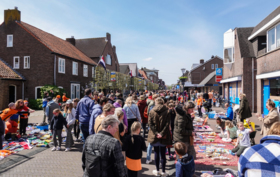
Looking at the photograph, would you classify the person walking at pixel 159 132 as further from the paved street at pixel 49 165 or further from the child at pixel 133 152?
the child at pixel 133 152

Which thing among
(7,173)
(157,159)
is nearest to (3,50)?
(7,173)

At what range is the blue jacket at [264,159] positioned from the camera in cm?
170

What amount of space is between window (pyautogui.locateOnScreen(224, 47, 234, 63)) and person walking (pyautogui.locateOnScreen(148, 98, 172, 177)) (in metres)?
18.3

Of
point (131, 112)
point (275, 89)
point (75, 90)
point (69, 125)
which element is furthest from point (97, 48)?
point (131, 112)

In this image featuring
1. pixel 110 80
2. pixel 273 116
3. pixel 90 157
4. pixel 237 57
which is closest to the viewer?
pixel 90 157

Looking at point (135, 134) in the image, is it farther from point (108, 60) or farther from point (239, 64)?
point (108, 60)

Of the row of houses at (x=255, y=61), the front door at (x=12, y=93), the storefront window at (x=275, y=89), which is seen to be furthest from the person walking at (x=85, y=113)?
the front door at (x=12, y=93)

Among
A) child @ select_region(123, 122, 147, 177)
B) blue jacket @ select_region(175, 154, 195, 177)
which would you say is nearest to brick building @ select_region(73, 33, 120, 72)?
child @ select_region(123, 122, 147, 177)

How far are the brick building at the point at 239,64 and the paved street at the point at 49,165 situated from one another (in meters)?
13.5

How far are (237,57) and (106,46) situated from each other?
2614 centimetres

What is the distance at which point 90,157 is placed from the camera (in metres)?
2.46

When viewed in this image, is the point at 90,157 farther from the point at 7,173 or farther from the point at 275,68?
the point at 275,68

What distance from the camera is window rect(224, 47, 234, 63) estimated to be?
20.0 m

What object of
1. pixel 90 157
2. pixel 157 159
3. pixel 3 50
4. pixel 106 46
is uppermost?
pixel 106 46
